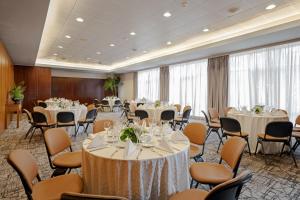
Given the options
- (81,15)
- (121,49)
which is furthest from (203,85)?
(81,15)

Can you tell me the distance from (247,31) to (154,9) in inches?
126

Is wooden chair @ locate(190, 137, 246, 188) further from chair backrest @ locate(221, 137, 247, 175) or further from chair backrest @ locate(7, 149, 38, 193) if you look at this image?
chair backrest @ locate(7, 149, 38, 193)

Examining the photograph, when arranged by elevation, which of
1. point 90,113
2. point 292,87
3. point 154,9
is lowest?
point 90,113

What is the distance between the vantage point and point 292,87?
6.20 metres

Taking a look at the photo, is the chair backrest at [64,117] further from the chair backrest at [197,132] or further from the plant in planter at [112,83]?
the plant in planter at [112,83]

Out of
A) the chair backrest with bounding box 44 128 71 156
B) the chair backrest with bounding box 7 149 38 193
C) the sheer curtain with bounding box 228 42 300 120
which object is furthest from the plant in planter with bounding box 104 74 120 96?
the chair backrest with bounding box 7 149 38 193

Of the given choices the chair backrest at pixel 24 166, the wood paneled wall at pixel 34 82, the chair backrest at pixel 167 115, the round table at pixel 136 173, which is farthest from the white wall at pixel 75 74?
the round table at pixel 136 173

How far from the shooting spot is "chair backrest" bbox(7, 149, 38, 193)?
5.47ft

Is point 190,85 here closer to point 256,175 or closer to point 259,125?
point 259,125

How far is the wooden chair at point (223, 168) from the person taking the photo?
210 cm

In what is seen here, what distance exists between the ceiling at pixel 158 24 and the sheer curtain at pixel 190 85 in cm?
169

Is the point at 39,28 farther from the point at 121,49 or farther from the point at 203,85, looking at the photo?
the point at 203,85

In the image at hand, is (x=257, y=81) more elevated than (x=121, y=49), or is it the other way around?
(x=121, y=49)

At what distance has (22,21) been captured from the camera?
174 inches
